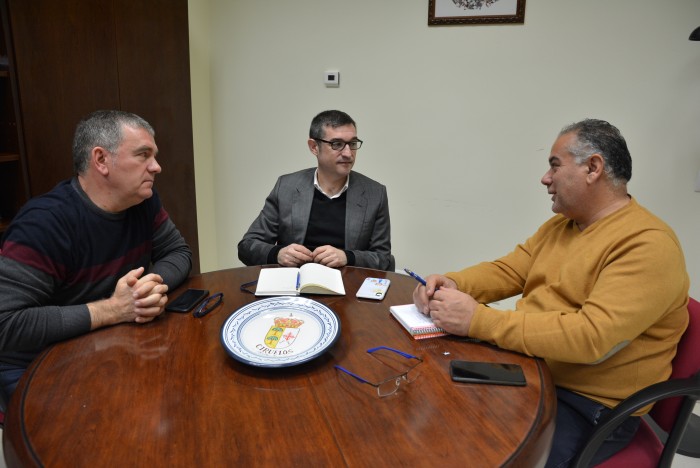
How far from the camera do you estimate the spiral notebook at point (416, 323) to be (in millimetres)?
1275

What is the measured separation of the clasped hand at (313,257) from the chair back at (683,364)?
1060mm

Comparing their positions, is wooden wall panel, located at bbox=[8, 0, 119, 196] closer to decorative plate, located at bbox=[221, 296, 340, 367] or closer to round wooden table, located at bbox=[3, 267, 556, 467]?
round wooden table, located at bbox=[3, 267, 556, 467]

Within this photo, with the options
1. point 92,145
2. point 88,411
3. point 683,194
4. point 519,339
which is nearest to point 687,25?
point 683,194

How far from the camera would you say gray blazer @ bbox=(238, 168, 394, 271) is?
7.00ft

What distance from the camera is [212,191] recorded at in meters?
3.37

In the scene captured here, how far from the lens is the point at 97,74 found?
219 centimetres

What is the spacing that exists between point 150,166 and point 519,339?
1.22 meters

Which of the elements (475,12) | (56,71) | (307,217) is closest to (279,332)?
(307,217)

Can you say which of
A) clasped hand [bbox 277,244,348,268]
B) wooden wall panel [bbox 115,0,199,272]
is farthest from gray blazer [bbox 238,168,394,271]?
wooden wall panel [bbox 115,0,199,272]

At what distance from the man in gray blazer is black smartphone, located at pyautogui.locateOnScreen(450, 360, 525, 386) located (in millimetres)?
961

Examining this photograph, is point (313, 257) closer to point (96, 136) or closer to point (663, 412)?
point (96, 136)

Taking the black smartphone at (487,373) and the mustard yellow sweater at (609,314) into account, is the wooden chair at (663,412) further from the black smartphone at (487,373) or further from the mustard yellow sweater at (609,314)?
the black smartphone at (487,373)

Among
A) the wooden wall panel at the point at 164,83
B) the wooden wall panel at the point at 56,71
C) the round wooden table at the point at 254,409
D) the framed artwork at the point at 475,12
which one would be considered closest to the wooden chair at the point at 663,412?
the round wooden table at the point at 254,409

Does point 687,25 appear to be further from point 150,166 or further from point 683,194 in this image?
point 150,166
